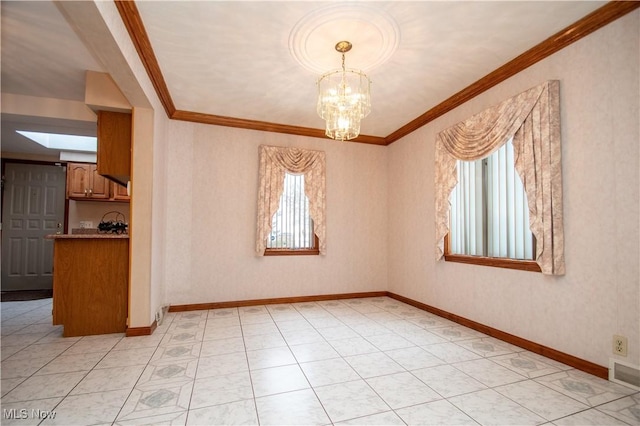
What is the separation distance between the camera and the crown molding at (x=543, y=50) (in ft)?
7.22

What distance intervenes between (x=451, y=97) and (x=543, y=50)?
1.12 metres

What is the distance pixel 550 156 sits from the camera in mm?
2625

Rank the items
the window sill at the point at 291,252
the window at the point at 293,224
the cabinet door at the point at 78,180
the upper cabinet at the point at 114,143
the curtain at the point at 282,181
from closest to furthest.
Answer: the upper cabinet at the point at 114,143 < the curtain at the point at 282,181 < the window sill at the point at 291,252 < the window at the point at 293,224 < the cabinet door at the point at 78,180

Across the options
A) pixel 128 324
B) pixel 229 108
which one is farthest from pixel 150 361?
pixel 229 108

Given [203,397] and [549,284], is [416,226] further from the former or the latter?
[203,397]

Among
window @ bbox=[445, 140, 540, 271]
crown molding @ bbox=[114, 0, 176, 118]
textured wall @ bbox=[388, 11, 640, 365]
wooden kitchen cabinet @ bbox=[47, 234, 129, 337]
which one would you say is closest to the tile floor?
wooden kitchen cabinet @ bbox=[47, 234, 129, 337]

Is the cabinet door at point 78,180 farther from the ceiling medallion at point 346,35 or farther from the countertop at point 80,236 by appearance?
the ceiling medallion at point 346,35

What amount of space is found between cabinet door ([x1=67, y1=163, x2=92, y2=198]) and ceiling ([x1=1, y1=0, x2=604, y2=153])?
1487mm

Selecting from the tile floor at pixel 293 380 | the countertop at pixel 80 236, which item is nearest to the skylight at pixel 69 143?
the countertop at pixel 80 236

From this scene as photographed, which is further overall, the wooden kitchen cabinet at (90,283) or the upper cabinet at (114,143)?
the upper cabinet at (114,143)

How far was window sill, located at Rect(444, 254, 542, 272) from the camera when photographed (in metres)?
2.80

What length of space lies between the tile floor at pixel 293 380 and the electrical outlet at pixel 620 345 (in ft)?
0.79

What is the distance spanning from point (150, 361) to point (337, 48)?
10.7 ft

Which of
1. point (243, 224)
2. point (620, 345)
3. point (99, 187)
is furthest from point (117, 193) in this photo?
point (620, 345)
